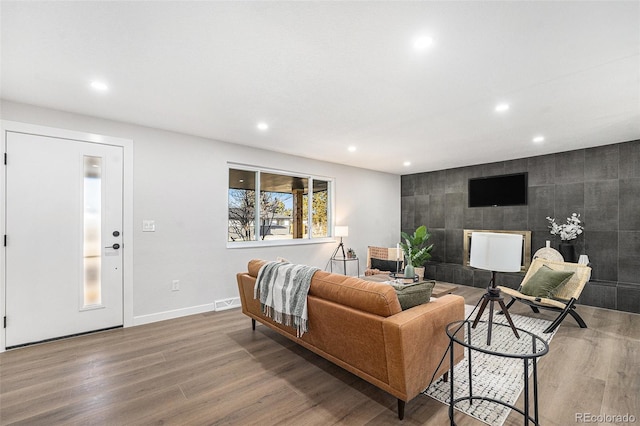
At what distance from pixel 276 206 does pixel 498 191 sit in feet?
14.1

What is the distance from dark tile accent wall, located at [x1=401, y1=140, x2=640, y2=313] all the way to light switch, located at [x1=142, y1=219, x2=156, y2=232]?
5.49 m

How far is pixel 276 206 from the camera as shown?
5195 millimetres

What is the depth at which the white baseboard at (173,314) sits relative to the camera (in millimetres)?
3640

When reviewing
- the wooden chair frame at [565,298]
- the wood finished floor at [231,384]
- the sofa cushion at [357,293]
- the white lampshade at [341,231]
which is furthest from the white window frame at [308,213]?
the wooden chair frame at [565,298]

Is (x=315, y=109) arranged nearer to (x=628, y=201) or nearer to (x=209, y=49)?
(x=209, y=49)

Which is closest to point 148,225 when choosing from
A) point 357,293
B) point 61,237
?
point 61,237

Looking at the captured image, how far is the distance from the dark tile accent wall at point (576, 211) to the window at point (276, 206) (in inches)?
109

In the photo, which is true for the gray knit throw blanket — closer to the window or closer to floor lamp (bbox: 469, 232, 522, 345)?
floor lamp (bbox: 469, 232, 522, 345)

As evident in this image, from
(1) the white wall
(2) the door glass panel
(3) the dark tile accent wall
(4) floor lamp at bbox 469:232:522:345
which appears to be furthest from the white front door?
(3) the dark tile accent wall

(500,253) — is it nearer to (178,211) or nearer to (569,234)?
(569,234)

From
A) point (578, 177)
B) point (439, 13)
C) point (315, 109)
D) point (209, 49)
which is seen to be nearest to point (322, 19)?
point (439, 13)

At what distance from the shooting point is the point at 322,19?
175cm

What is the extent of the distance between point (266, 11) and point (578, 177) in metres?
5.57

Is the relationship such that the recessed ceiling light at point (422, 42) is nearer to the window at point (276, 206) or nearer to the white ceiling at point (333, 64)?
the white ceiling at point (333, 64)
